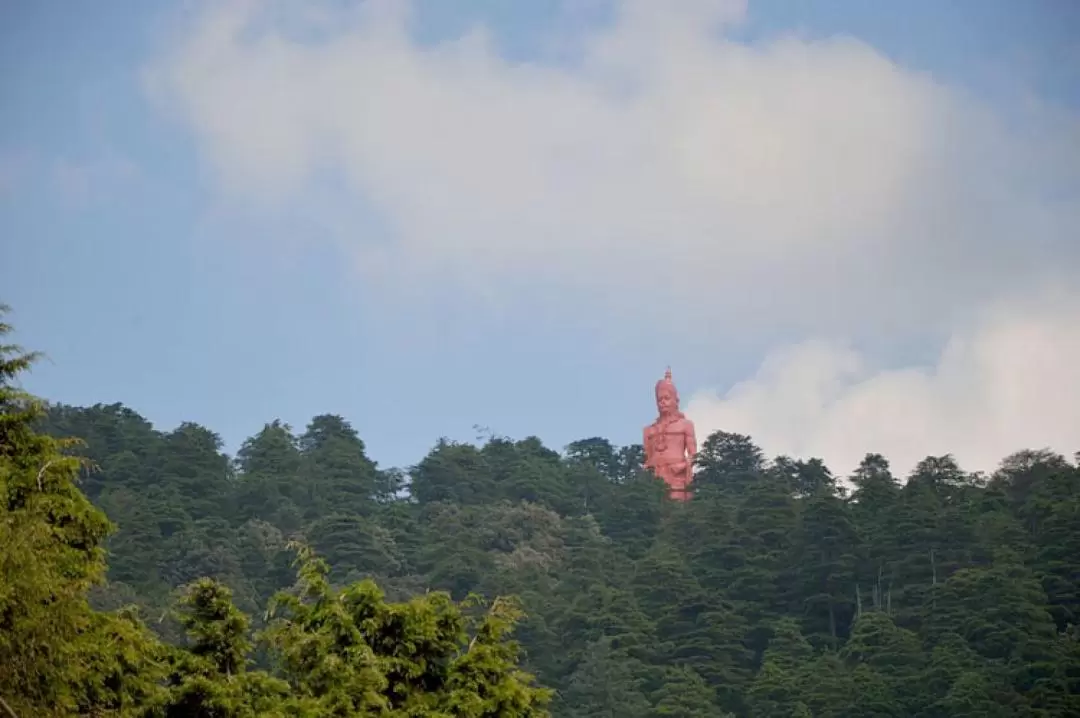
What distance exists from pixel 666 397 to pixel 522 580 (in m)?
13.9

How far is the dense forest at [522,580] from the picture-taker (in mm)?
13633

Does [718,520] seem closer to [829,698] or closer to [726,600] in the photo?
[726,600]

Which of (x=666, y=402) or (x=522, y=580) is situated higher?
(x=666, y=402)

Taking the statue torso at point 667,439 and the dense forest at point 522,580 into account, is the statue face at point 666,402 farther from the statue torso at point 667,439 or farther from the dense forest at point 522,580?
the dense forest at point 522,580

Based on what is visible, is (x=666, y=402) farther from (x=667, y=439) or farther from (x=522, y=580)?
(x=522, y=580)

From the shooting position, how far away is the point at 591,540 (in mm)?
53562

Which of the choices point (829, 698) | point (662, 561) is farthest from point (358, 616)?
point (662, 561)

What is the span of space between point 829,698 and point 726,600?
34.7 feet

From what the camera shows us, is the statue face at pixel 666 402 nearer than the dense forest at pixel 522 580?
No

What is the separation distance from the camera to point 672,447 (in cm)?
5978

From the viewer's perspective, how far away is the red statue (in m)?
59.3

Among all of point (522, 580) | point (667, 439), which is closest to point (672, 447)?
point (667, 439)

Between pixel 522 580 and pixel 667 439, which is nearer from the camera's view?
pixel 522 580

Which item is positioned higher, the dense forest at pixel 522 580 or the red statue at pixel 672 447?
the red statue at pixel 672 447
